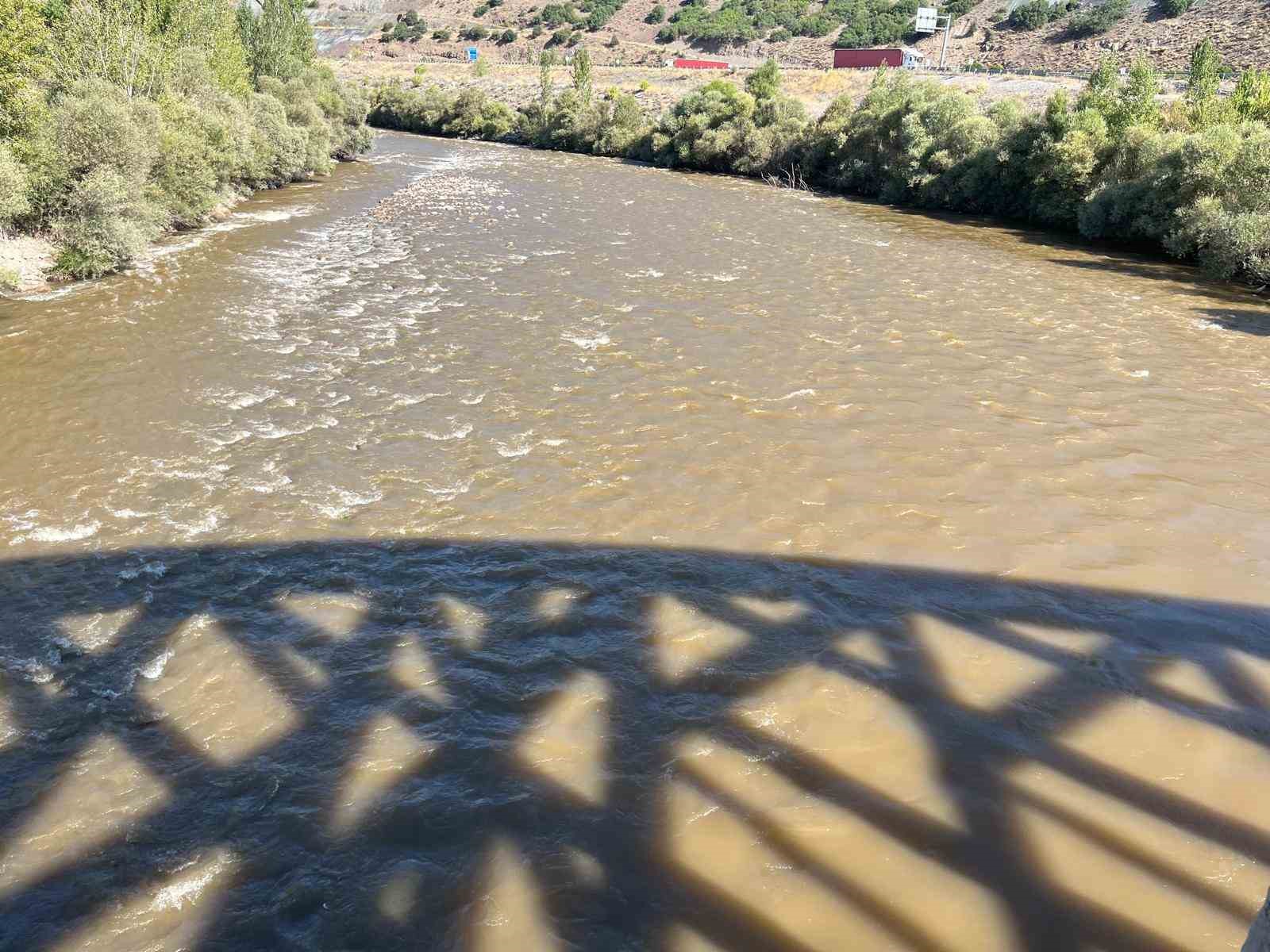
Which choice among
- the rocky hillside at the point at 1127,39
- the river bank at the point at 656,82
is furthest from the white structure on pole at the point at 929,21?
the river bank at the point at 656,82

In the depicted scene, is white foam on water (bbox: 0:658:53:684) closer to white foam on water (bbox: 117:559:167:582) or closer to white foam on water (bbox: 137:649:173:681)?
white foam on water (bbox: 137:649:173:681)

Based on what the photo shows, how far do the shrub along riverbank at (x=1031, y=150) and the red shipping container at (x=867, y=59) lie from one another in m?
25.3

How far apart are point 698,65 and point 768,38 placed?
21.7 m

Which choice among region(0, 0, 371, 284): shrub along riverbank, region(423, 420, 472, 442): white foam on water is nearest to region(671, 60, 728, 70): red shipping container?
region(0, 0, 371, 284): shrub along riverbank

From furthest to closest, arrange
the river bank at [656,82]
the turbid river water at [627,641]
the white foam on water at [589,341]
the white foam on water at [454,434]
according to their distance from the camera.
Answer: the river bank at [656,82], the white foam on water at [589,341], the white foam on water at [454,434], the turbid river water at [627,641]

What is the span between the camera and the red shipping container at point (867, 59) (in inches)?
2422

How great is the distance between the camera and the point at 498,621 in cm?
618

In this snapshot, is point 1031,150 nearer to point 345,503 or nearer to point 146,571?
point 345,503

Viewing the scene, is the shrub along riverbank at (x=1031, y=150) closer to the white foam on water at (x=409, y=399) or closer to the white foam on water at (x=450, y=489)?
the white foam on water at (x=409, y=399)

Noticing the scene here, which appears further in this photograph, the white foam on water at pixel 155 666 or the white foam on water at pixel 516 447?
the white foam on water at pixel 516 447

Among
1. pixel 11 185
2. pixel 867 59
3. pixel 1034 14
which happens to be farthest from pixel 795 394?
pixel 1034 14

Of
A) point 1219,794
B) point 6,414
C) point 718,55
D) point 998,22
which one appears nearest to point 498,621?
point 1219,794

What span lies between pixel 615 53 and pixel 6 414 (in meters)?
93.2

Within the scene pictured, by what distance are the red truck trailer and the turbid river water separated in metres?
60.9
